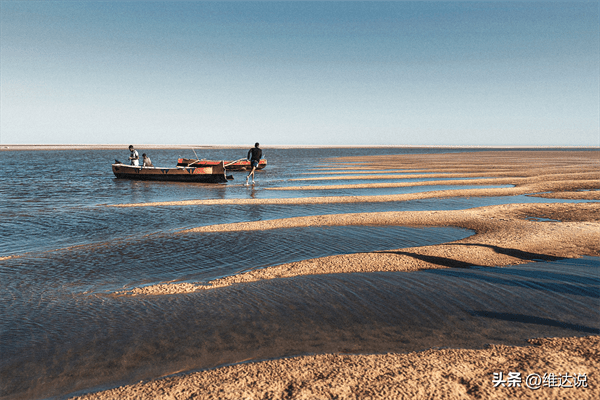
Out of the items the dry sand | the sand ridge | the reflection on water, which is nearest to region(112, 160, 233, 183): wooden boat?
the sand ridge

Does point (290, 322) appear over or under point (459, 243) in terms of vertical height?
under

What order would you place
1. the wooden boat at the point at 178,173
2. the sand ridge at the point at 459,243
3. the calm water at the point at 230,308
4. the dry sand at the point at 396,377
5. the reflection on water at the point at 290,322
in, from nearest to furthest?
the dry sand at the point at 396,377 → the reflection on water at the point at 290,322 → the calm water at the point at 230,308 → the sand ridge at the point at 459,243 → the wooden boat at the point at 178,173

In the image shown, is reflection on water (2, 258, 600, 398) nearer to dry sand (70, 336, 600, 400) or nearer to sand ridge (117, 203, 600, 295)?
dry sand (70, 336, 600, 400)

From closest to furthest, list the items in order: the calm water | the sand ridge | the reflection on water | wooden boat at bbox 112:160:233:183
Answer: the reflection on water
the calm water
the sand ridge
wooden boat at bbox 112:160:233:183

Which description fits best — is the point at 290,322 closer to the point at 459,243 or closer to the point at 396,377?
the point at 396,377

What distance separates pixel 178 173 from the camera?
28.3m

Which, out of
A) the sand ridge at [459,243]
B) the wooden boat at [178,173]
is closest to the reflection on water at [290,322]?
the sand ridge at [459,243]

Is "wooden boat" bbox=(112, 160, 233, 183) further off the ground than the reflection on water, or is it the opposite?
"wooden boat" bbox=(112, 160, 233, 183)

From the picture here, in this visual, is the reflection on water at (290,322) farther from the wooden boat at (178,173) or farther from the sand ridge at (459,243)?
the wooden boat at (178,173)

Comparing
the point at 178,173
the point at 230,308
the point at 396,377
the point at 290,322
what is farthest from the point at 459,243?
the point at 178,173

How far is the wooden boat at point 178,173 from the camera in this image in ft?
90.3

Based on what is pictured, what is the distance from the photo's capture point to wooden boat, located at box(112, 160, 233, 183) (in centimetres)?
2752

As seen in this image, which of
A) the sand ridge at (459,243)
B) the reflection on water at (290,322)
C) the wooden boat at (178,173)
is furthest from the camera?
the wooden boat at (178,173)

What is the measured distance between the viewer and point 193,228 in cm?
1196
